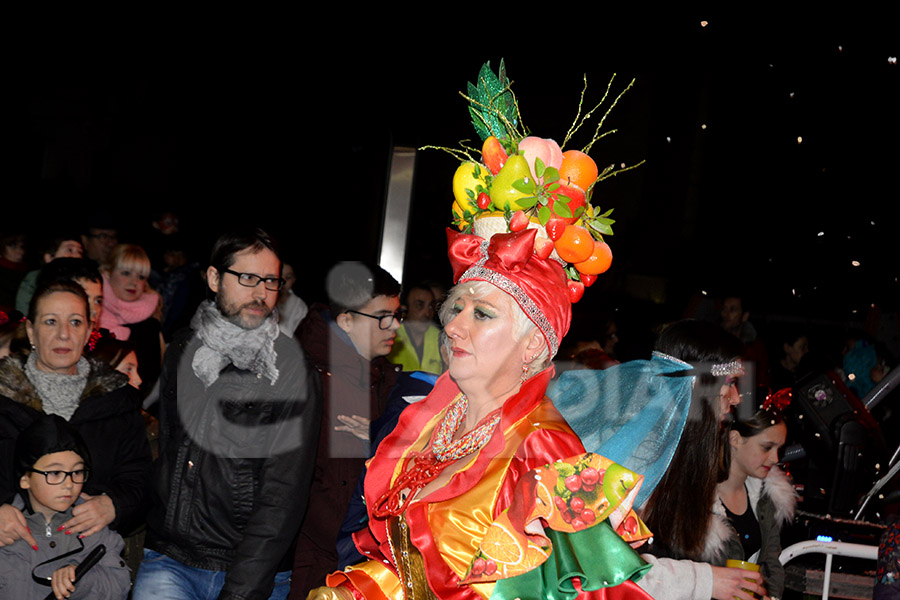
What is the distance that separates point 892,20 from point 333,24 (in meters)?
4.29

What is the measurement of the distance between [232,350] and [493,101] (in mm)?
1376

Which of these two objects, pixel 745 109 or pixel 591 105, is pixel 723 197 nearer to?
pixel 745 109

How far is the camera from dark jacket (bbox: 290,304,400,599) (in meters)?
3.46

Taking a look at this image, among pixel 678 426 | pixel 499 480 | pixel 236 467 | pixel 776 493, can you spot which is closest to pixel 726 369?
pixel 678 426

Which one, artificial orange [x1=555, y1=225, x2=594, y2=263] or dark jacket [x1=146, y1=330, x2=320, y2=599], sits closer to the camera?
artificial orange [x1=555, y1=225, x2=594, y2=263]

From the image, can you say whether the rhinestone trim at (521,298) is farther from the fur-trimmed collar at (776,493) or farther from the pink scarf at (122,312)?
the pink scarf at (122,312)

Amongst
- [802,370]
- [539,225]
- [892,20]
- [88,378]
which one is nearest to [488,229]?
[539,225]

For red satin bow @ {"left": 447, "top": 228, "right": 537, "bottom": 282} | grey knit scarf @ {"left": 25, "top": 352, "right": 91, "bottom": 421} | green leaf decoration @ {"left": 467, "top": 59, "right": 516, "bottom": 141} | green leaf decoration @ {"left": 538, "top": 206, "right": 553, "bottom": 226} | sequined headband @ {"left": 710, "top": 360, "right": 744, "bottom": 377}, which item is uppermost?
green leaf decoration @ {"left": 467, "top": 59, "right": 516, "bottom": 141}

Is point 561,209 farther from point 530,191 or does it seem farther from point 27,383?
point 27,383

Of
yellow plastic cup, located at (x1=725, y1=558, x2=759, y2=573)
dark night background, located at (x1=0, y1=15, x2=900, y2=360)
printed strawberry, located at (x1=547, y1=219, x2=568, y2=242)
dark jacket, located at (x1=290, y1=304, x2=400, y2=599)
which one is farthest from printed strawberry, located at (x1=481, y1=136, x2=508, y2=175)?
dark night background, located at (x1=0, y1=15, x2=900, y2=360)

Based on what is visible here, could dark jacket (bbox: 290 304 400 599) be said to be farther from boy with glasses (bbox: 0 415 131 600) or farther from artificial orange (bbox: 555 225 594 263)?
artificial orange (bbox: 555 225 594 263)

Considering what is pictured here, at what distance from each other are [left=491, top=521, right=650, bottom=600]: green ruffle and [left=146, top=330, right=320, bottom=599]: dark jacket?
1.20 m

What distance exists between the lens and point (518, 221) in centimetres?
226

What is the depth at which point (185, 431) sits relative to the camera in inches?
121
